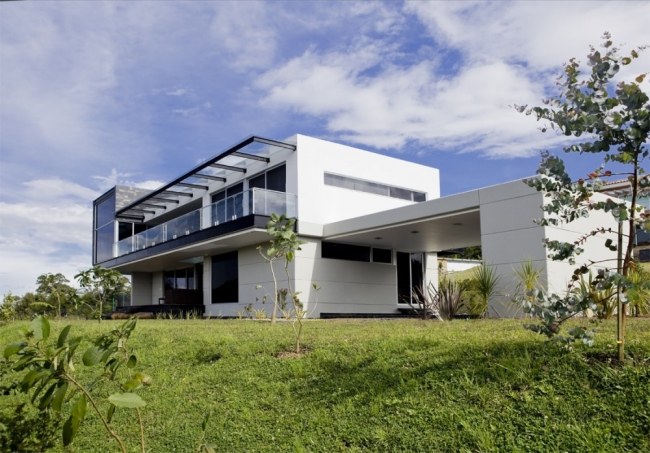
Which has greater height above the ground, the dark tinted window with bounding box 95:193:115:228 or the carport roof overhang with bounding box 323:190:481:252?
the dark tinted window with bounding box 95:193:115:228

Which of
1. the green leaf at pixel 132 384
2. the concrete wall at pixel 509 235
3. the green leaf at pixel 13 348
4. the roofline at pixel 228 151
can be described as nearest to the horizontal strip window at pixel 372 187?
the roofline at pixel 228 151

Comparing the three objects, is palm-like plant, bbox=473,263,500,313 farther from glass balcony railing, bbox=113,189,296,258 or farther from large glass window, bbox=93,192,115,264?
large glass window, bbox=93,192,115,264

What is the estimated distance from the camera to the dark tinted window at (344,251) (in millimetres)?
20547

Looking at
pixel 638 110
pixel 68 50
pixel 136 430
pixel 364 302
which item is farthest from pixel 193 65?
pixel 364 302

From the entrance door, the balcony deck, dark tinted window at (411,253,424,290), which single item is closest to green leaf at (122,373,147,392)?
the balcony deck

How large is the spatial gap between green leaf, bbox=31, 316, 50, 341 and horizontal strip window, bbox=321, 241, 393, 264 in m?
17.9

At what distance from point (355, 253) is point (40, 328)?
1926 cm

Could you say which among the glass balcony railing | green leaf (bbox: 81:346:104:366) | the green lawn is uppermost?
the glass balcony railing

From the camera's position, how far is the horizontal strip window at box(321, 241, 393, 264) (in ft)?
67.6

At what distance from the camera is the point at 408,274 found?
23672mm

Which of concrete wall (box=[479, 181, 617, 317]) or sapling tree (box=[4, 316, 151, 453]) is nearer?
sapling tree (box=[4, 316, 151, 453])

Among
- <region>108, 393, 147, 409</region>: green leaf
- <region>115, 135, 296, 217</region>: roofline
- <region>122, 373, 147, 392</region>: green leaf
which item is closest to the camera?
<region>108, 393, 147, 409</region>: green leaf

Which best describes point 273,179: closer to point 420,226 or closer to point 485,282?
point 420,226

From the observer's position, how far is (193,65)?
26.5ft
